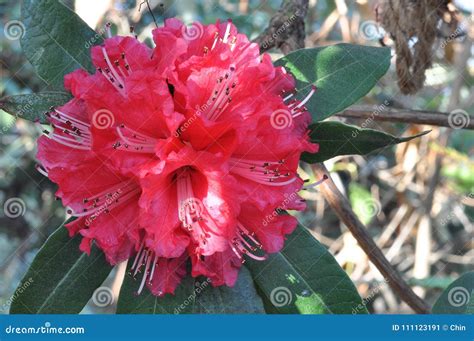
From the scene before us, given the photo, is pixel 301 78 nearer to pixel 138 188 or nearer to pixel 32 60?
pixel 138 188

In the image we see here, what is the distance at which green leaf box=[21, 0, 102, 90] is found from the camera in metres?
1.55

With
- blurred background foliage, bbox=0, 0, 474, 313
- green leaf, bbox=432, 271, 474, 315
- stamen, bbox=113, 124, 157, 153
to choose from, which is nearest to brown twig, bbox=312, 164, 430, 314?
green leaf, bbox=432, 271, 474, 315

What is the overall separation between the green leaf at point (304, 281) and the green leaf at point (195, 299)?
65 millimetres

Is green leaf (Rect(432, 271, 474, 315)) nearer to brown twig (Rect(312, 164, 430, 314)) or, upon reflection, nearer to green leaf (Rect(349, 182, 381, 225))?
brown twig (Rect(312, 164, 430, 314))

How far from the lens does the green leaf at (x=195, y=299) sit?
1.47 m

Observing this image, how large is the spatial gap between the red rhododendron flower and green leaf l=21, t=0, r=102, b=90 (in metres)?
0.16

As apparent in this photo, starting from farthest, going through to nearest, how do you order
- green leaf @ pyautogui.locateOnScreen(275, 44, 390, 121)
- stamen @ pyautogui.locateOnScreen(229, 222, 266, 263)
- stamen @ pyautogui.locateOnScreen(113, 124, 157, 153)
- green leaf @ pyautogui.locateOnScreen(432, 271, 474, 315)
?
green leaf @ pyautogui.locateOnScreen(432, 271, 474, 315)
green leaf @ pyautogui.locateOnScreen(275, 44, 390, 121)
stamen @ pyautogui.locateOnScreen(229, 222, 266, 263)
stamen @ pyautogui.locateOnScreen(113, 124, 157, 153)

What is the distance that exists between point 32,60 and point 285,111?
2.00ft

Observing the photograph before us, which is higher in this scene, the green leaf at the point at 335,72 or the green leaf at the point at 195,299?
the green leaf at the point at 335,72

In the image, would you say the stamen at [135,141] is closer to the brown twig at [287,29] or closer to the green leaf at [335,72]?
the green leaf at [335,72]

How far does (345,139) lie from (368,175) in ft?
6.85

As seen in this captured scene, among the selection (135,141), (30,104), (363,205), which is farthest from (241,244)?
(363,205)

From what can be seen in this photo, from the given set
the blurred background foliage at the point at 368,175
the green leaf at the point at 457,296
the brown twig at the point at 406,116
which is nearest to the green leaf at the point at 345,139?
the brown twig at the point at 406,116

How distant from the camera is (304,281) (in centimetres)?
153
